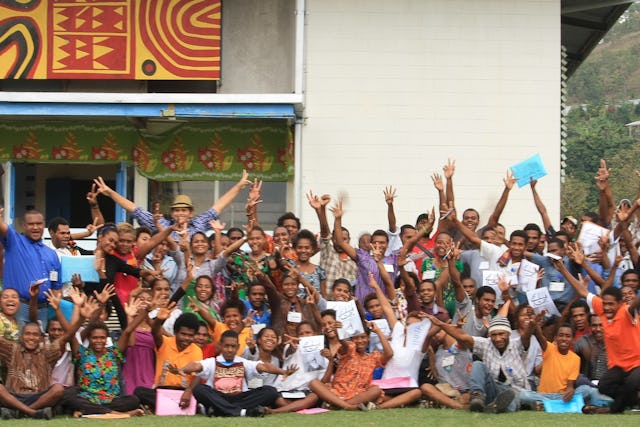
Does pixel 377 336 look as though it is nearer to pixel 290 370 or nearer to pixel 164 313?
pixel 290 370

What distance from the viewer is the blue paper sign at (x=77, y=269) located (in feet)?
38.2

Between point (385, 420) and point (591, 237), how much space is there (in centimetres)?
430

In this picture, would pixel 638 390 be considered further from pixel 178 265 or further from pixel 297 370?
pixel 178 265

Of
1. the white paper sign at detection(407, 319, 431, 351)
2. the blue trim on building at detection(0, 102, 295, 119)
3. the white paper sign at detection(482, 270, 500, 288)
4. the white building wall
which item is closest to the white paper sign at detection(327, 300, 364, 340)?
the white paper sign at detection(407, 319, 431, 351)

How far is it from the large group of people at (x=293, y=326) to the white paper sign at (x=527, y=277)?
0.02 metres

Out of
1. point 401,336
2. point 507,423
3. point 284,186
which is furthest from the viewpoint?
point 284,186

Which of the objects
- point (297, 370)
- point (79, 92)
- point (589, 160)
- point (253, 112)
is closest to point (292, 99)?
point (253, 112)

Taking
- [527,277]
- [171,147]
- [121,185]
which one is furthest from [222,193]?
[527,277]

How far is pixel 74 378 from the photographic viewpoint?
1096cm

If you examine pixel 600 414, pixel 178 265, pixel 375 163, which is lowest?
pixel 600 414

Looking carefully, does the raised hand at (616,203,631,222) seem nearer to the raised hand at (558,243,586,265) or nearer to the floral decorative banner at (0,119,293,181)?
the raised hand at (558,243,586,265)

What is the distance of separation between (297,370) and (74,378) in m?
2.12

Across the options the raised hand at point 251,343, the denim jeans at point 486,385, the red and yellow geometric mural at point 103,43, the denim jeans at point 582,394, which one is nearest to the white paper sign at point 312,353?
the raised hand at point 251,343

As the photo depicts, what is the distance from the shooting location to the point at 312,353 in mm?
11305
